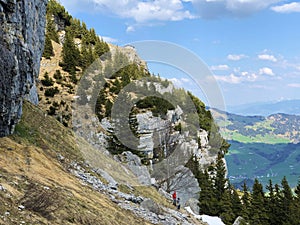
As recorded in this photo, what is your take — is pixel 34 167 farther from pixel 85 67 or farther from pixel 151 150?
pixel 85 67

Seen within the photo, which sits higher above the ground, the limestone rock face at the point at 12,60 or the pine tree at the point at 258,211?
the limestone rock face at the point at 12,60

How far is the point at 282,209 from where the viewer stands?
41.3 meters

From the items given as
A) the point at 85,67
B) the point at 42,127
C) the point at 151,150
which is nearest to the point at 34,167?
the point at 42,127

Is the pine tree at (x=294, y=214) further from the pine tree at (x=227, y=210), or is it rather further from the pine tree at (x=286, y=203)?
the pine tree at (x=227, y=210)

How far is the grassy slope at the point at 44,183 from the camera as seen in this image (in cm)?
1265

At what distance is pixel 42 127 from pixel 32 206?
16.8 meters

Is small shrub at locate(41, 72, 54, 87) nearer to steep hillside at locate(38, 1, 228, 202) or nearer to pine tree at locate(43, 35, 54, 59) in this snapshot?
steep hillside at locate(38, 1, 228, 202)

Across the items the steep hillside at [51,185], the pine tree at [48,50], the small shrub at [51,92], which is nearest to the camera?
the steep hillside at [51,185]

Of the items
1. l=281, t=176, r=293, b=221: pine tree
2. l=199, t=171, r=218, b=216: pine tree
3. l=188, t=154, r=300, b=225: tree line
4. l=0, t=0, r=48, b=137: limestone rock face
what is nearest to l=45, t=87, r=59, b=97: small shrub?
l=199, t=171, r=218, b=216: pine tree

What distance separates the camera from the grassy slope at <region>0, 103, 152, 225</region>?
12648 millimetres

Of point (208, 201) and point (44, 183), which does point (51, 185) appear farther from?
point (208, 201)

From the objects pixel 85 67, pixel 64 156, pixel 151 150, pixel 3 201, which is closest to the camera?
pixel 3 201

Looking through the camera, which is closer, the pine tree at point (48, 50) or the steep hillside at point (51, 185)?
the steep hillside at point (51, 185)

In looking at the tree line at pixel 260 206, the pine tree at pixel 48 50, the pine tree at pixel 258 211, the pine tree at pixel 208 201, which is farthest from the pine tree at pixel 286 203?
the pine tree at pixel 48 50
